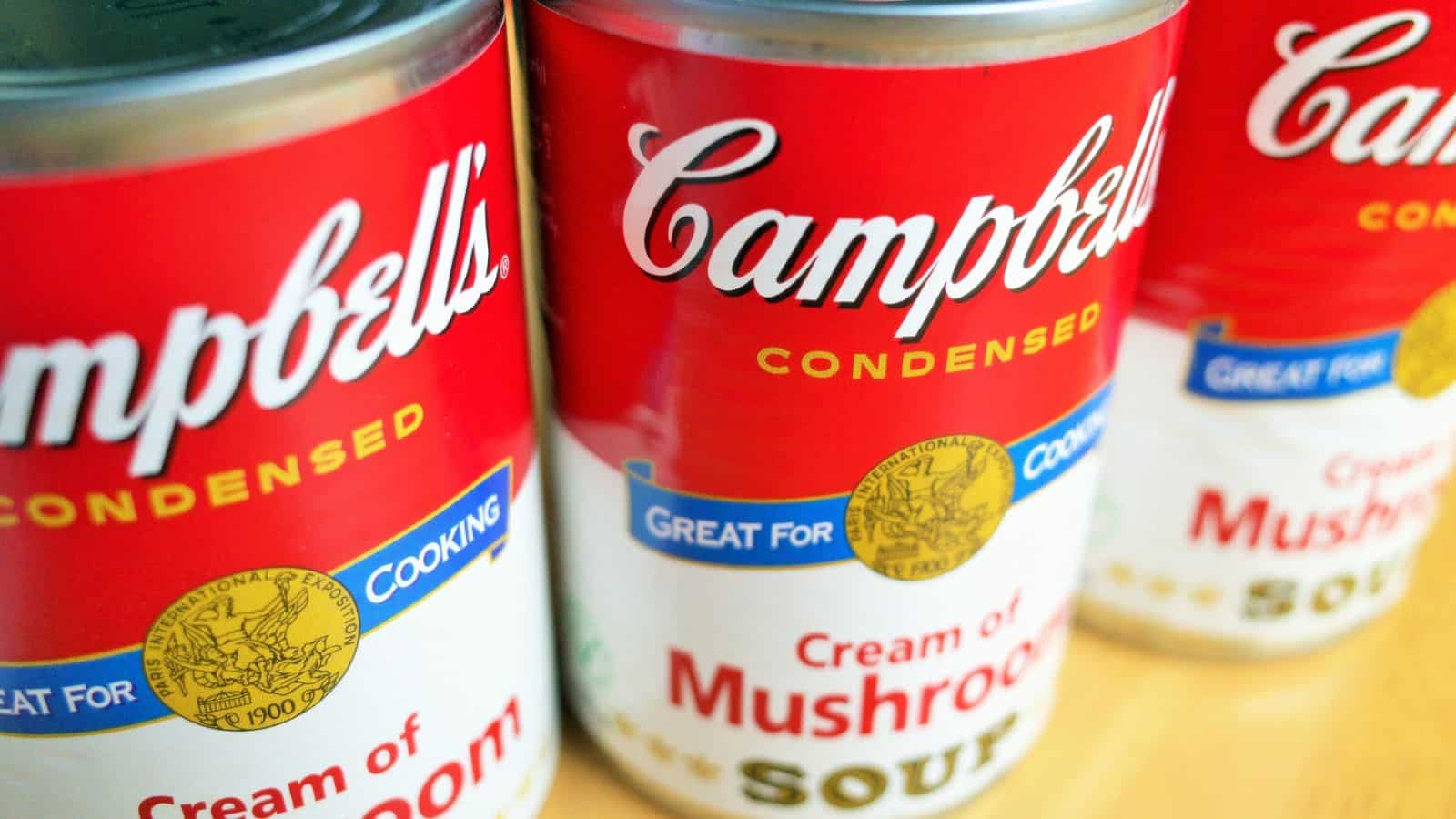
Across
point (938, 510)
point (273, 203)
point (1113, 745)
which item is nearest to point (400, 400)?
point (273, 203)

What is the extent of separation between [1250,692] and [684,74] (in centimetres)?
50

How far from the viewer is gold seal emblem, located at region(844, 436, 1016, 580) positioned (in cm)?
49

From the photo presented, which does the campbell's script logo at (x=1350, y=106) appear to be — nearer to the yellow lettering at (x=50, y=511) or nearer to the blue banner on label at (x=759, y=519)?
the blue banner on label at (x=759, y=519)

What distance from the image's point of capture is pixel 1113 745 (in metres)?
0.67

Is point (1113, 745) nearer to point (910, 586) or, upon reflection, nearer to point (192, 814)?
point (910, 586)

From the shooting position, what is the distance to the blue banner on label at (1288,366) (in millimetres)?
600

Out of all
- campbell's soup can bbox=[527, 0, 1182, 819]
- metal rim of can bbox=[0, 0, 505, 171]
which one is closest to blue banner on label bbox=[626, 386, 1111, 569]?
campbell's soup can bbox=[527, 0, 1182, 819]

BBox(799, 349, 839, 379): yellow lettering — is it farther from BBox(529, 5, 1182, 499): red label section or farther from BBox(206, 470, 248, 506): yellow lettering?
BBox(206, 470, 248, 506): yellow lettering

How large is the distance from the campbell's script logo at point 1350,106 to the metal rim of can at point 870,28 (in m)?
0.16

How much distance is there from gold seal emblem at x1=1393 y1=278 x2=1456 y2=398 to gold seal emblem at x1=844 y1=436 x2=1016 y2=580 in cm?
24

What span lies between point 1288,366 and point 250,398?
1.54 feet

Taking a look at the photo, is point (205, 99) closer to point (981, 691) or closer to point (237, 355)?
point (237, 355)

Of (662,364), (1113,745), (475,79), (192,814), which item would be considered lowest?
(1113,745)

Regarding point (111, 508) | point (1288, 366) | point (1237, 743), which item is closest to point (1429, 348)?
point (1288, 366)
